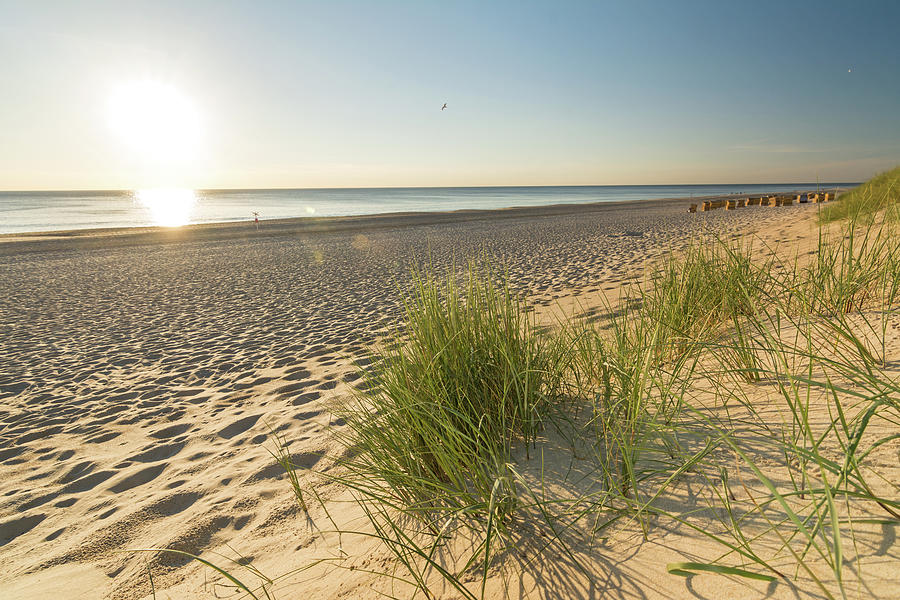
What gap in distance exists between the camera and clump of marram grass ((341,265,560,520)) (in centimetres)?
175

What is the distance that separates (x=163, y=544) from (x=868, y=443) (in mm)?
2972

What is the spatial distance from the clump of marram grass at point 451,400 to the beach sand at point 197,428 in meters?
0.29

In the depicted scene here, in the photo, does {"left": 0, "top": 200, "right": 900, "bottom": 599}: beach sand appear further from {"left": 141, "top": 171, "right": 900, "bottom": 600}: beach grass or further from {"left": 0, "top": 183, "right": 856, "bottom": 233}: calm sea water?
{"left": 0, "top": 183, "right": 856, "bottom": 233}: calm sea water

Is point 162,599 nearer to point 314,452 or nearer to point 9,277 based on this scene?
point 314,452

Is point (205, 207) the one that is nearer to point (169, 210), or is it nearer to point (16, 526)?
point (169, 210)

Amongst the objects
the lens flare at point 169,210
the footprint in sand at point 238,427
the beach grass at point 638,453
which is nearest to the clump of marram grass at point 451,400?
the beach grass at point 638,453

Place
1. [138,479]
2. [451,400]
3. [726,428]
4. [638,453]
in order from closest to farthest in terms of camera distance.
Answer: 1. [638,453]
2. [726,428]
3. [451,400]
4. [138,479]

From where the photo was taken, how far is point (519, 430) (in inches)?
82.3

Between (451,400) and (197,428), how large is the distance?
2.51 m

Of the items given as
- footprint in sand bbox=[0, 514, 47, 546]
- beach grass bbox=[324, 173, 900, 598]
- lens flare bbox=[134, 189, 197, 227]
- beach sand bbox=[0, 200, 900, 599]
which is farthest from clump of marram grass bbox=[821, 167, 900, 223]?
lens flare bbox=[134, 189, 197, 227]

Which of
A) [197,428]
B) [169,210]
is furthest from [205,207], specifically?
[197,428]

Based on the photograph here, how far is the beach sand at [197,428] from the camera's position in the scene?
1.71 meters

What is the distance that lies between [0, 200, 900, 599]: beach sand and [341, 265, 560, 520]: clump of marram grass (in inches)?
11.5

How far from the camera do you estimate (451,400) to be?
1.96 meters
